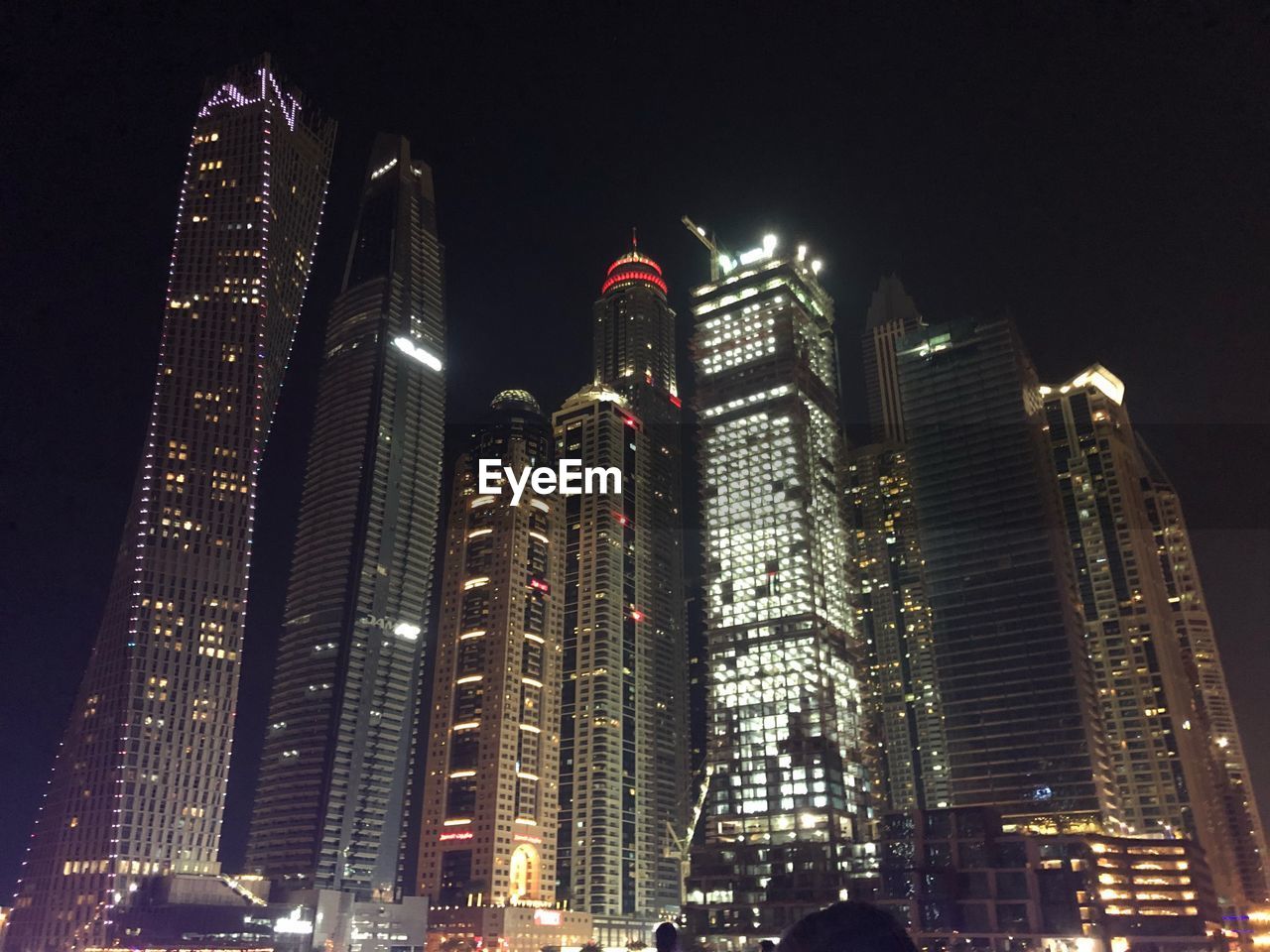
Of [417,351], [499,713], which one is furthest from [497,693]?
[417,351]

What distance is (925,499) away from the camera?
139 meters

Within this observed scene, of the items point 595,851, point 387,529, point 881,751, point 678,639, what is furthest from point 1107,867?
point 387,529

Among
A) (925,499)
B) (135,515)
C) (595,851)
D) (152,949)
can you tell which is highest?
(925,499)

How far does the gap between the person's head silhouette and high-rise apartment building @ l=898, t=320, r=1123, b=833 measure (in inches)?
4875

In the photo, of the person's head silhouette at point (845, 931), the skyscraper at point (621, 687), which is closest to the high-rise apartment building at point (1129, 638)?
the skyscraper at point (621, 687)

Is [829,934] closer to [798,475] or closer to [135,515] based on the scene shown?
[135,515]

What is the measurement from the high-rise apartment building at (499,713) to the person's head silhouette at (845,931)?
143 m

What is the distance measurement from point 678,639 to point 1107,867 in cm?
9104

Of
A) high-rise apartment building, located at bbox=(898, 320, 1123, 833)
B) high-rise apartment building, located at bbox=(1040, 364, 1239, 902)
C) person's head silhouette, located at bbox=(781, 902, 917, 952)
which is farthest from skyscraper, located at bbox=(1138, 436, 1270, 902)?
person's head silhouette, located at bbox=(781, 902, 917, 952)

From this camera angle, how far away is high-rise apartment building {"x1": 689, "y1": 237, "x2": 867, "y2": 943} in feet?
377

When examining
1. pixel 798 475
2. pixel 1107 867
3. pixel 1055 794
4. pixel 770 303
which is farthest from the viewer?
pixel 770 303

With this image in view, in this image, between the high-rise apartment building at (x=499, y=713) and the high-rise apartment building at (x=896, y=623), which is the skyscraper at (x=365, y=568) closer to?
the high-rise apartment building at (x=499, y=713)

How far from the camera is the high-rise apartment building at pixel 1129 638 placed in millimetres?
130750

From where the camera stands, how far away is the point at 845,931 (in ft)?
15.0
